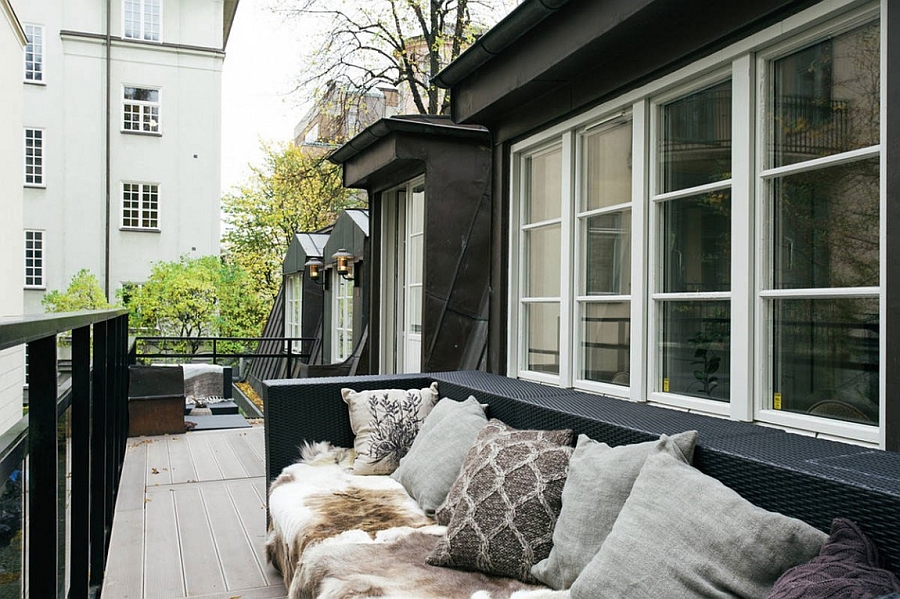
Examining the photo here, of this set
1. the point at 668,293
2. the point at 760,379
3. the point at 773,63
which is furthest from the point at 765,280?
the point at 773,63

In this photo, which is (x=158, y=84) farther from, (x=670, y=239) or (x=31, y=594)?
(x=31, y=594)

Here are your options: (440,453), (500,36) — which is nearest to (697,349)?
(440,453)

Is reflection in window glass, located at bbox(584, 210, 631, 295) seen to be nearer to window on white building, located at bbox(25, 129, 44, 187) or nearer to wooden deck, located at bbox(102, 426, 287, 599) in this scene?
wooden deck, located at bbox(102, 426, 287, 599)

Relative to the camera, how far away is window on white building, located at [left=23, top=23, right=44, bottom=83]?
14.7 m

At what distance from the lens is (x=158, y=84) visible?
51.1 feet

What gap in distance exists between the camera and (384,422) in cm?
341

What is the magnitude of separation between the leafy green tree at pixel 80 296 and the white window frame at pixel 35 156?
2.18m

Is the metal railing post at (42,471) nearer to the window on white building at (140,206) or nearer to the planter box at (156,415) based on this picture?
the planter box at (156,415)

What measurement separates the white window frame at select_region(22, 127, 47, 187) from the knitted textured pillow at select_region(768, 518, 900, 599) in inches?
626

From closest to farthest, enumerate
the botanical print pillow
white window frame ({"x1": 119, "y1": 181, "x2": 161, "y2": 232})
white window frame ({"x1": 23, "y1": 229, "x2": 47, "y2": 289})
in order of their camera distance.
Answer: the botanical print pillow → white window frame ({"x1": 23, "y1": 229, "x2": 47, "y2": 289}) → white window frame ({"x1": 119, "y1": 181, "x2": 161, "y2": 232})

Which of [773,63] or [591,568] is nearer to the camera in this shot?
[591,568]

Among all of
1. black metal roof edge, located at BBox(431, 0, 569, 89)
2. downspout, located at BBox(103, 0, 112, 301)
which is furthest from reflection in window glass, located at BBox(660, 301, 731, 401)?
downspout, located at BBox(103, 0, 112, 301)

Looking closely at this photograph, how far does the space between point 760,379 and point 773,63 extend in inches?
39.6

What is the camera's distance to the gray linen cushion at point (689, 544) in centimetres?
153
